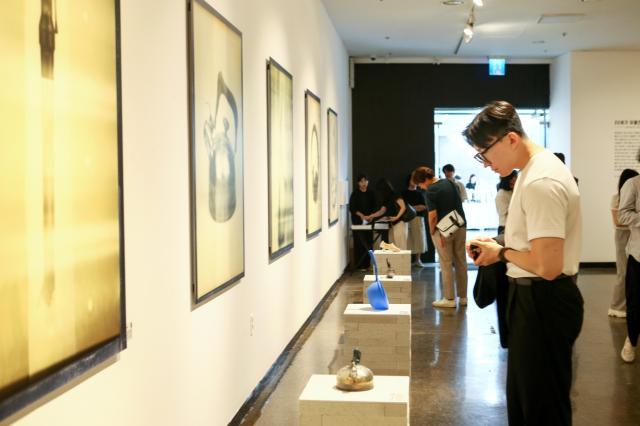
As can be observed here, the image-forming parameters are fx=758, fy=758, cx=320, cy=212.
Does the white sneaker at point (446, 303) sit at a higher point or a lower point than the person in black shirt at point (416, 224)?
lower

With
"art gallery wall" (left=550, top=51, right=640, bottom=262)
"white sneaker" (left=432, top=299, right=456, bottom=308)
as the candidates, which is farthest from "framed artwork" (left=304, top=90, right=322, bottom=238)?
"art gallery wall" (left=550, top=51, right=640, bottom=262)

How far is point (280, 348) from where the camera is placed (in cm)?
646

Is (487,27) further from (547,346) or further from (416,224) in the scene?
(547,346)

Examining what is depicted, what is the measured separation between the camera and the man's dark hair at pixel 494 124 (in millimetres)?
2828

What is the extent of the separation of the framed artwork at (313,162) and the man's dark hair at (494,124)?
528 centimetres

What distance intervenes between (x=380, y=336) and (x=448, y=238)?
149 inches

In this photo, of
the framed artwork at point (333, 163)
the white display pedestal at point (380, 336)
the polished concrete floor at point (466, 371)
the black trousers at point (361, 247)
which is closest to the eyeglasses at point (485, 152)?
the polished concrete floor at point (466, 371)

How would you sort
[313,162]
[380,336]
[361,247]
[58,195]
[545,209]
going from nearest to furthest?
[58,195], [545,209], [380,336], [313,162], [361,247]

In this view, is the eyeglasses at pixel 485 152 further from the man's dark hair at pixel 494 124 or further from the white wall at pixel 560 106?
the white wall at pixel 560 106

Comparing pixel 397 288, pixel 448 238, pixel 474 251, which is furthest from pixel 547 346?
pixel 448 238

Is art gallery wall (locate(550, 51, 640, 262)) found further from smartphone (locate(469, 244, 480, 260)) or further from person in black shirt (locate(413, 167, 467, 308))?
smartphone (locate(469, 244, 480, 260))

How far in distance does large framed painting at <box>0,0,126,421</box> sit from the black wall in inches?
470

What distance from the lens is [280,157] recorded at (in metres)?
6.39

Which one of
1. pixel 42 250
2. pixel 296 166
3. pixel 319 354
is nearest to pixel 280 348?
pixel 319 354
